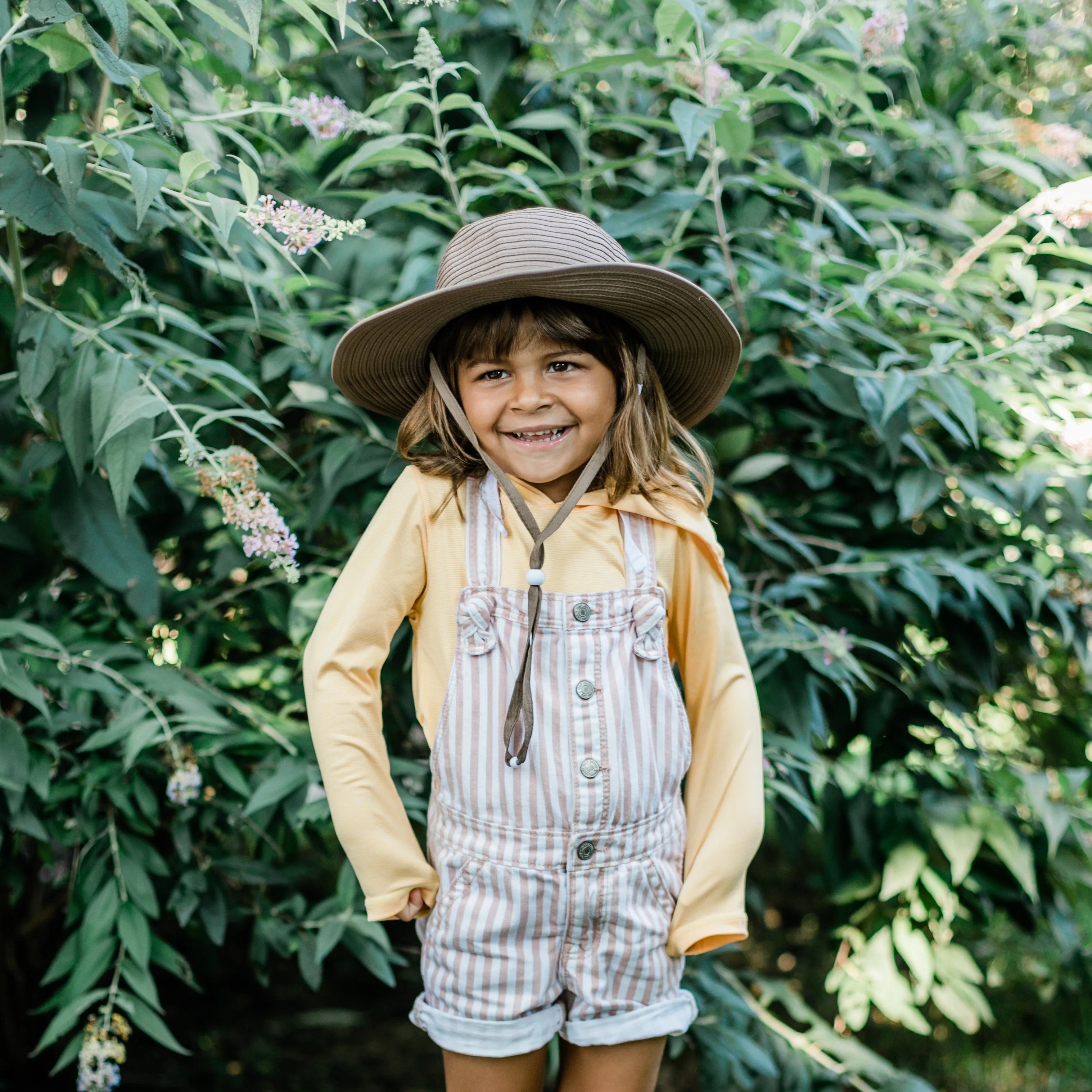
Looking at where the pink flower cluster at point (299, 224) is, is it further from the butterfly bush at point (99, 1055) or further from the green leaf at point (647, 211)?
the butterfly bush at point (99, 1055)

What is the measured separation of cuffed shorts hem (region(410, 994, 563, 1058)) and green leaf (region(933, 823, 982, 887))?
1.06m

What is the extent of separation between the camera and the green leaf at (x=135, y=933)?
1700 mm

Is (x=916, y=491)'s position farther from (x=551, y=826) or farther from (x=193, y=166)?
(x=193, y=166)

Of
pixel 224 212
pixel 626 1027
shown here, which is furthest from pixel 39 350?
pixel 626 1027

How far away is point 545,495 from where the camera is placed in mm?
1530

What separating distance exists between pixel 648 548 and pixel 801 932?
2368 mm

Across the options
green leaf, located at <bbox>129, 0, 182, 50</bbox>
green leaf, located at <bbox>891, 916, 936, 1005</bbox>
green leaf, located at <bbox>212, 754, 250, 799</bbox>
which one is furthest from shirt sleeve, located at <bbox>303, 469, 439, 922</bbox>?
green leaf, located at <bbox>891, 916, 936, 1005</bbox>

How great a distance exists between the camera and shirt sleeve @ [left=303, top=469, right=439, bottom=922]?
54.9 inches

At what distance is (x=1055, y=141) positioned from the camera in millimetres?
2227

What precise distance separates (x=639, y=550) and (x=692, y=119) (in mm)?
705

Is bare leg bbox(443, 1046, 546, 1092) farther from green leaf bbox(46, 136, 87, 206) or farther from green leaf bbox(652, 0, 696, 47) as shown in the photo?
green leaf bbox(652, 0, 696, 47)

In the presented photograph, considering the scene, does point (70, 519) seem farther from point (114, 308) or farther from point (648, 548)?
point (648, 548)

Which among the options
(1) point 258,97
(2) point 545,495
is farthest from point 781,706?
(1) point 258,97

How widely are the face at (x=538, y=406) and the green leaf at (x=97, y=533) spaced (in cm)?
66
